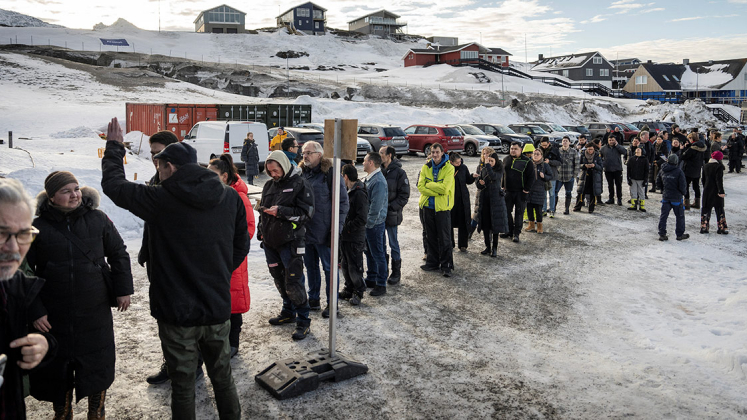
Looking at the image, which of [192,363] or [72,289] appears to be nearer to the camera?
[192,363]

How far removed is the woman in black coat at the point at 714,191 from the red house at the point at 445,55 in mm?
69735

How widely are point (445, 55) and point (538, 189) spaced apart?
75.4m

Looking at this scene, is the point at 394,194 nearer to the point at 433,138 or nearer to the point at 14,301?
the point at 14,301

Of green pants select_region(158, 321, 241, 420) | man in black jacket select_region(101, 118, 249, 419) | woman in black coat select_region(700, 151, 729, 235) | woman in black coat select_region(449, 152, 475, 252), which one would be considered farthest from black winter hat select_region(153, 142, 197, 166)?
woman in black coat select_region(700, 151, 729, 235)

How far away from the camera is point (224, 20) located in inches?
3939

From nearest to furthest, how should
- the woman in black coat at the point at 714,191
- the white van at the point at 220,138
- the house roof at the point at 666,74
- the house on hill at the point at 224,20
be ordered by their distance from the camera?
1. the woman in black coat at the point at 714,191
2. the white van at the point at 220,138
3. the house roof at the point at 666,74
4. the house on hill at the point at 224,20

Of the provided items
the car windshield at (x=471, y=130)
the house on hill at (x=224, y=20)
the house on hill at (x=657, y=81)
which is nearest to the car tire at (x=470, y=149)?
the car windshield at (x=471, y=130)

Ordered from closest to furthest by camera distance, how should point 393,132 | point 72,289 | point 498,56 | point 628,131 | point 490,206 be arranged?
point 72,289 → point 490,206 → point 393,132 → point 628,131 → point 498,56

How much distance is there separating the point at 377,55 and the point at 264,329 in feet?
309

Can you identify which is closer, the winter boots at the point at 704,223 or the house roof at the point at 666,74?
the winter boots at the point at 704,223

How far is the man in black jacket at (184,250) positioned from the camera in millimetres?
3262

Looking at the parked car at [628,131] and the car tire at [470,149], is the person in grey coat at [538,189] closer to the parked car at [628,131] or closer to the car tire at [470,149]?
the car tire at [470,149]

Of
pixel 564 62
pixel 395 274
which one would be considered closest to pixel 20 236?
pixel 395 274

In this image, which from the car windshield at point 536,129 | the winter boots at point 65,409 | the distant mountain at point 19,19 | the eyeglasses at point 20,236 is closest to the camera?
the eyeglasses at point 20,236
